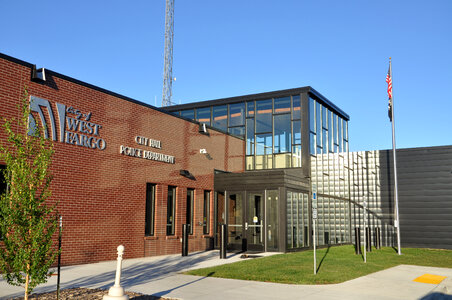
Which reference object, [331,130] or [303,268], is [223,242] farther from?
[331,130]

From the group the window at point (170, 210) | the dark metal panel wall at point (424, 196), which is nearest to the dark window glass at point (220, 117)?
the window at point (170, 210)

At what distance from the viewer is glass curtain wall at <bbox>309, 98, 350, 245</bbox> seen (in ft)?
79.3

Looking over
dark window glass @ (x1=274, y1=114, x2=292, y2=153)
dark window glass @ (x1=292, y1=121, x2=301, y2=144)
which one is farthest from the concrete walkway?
dark window glass @ (x1=274, y1=114, x2=292, y2=153)

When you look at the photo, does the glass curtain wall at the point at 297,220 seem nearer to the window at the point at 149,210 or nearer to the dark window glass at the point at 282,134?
the dark window glass at the point at 282,134

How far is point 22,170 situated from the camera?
290 inches

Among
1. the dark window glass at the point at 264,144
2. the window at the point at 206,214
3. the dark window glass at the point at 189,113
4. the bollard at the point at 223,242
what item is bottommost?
the bollard at the point at 223,242

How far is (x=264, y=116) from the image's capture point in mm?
24719

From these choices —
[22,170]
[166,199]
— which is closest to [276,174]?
[166,199]

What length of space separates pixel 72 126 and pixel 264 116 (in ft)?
41.4

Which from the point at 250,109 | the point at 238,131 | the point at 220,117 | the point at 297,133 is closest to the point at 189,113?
the point at 220,117

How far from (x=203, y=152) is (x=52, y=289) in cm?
1214

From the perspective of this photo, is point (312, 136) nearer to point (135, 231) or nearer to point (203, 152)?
point (203, 152)

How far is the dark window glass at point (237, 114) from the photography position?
25.4 metres

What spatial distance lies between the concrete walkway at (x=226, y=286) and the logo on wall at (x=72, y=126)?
13.3 ft
